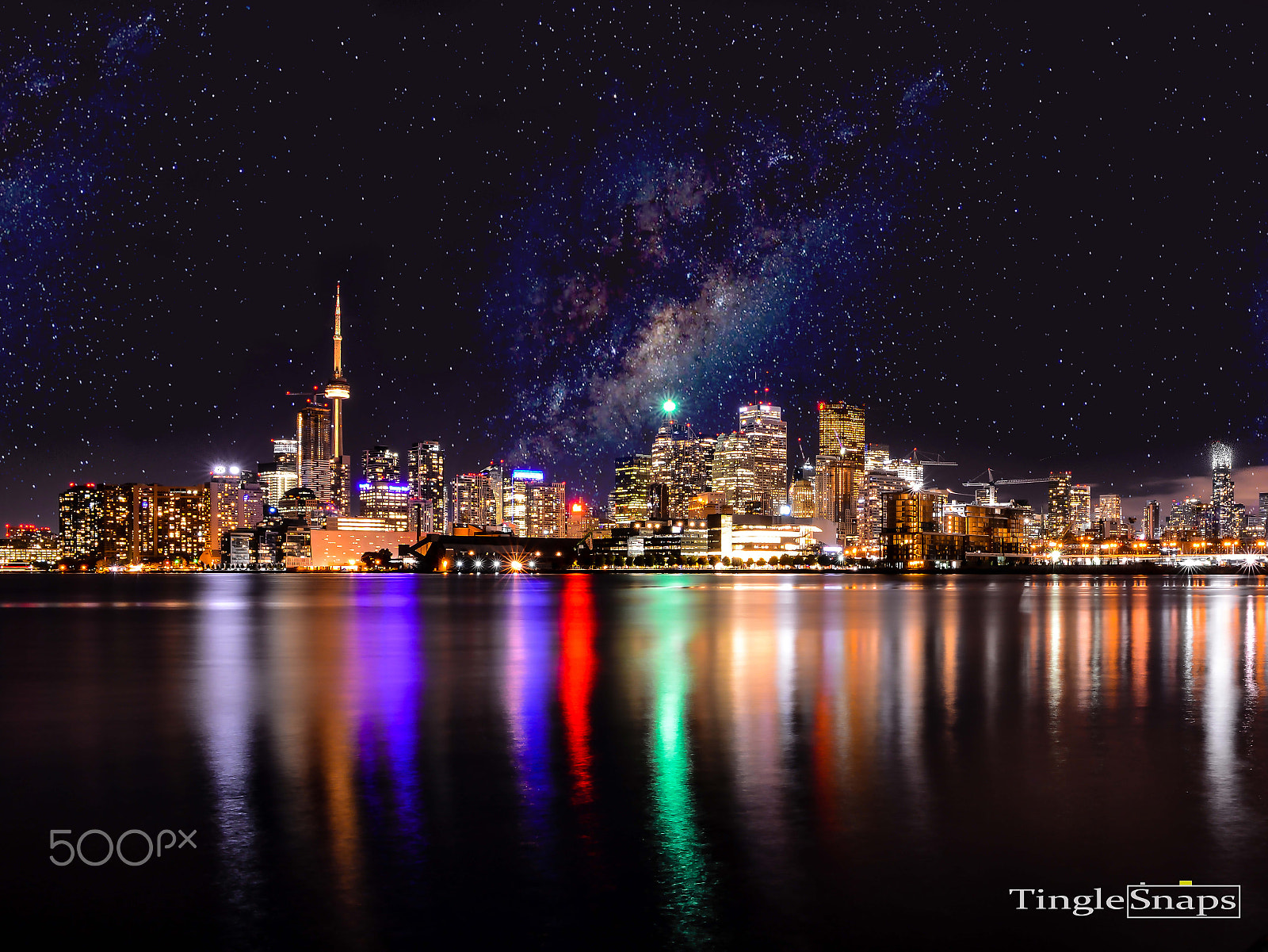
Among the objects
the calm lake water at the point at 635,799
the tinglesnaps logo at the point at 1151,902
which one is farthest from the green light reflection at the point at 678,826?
the tinglesnaps logo at the point at 1151,902

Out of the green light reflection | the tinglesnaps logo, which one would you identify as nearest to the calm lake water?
the green light reflection

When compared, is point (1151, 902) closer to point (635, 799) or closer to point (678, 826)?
point (678, 826)

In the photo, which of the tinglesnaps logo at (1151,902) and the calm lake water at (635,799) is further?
the tinglesnaps logo at (1151,902)

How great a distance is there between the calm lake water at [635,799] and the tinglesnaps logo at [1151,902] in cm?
19

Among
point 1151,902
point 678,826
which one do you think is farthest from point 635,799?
point 1151,902

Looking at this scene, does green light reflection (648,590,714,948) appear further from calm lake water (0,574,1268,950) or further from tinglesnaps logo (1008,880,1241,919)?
tinglesnaps logo (1008,880,1241,919)

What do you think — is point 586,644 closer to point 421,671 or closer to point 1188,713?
point 421,671

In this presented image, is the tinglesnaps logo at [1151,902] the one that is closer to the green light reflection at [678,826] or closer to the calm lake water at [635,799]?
the calm lake water at [635,799]

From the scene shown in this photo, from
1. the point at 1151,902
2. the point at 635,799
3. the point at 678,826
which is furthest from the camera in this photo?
the point at 635,799

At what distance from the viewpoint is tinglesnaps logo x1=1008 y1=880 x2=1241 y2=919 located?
398 inches

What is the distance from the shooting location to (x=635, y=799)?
14.8 m

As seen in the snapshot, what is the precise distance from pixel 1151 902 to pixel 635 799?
672 centimetres

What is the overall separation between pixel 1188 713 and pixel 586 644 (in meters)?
25.0

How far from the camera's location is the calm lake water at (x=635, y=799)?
9938mm
